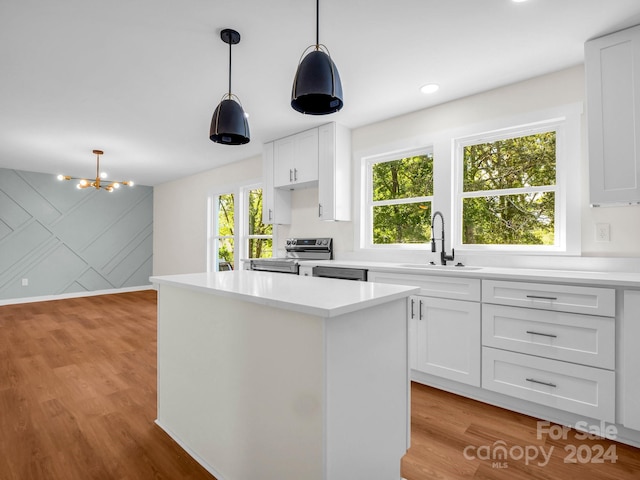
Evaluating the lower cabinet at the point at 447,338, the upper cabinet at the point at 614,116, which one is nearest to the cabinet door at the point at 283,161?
the lower cabinet at the point at 447,338

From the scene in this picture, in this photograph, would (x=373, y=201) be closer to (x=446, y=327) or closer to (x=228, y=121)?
(x=446, y=327)

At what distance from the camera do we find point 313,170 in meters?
3.91

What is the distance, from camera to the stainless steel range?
3.66 metres

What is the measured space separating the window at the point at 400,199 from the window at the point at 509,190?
35 centimetres

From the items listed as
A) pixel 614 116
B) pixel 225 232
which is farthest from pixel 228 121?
pixel 225 232

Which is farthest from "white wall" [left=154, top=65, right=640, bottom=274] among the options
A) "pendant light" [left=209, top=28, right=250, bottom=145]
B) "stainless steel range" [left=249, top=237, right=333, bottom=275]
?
"pendant light" [left=209, top=28, right=250, bottom=145]

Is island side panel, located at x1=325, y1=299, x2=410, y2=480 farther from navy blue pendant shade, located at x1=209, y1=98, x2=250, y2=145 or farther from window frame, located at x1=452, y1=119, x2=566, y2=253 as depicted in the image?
window frame, located at x1=452, y1=119, x2=566, y2=253

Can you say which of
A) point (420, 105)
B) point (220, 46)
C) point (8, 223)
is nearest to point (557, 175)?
point (420, 105)

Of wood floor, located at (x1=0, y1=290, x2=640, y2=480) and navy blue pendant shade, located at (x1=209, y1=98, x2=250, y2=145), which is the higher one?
navy blue pendant shade, located at (x1=209, y1=98, x2=250, y2=145)

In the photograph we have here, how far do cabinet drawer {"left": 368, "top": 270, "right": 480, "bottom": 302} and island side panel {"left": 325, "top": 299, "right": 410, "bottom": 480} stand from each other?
106 cm

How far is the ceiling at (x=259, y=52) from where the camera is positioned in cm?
196

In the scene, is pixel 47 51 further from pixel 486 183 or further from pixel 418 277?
pixel 486 183

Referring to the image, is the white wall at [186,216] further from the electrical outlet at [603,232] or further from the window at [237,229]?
the electrical outlet at [603,232]

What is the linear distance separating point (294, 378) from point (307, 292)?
349 mm
